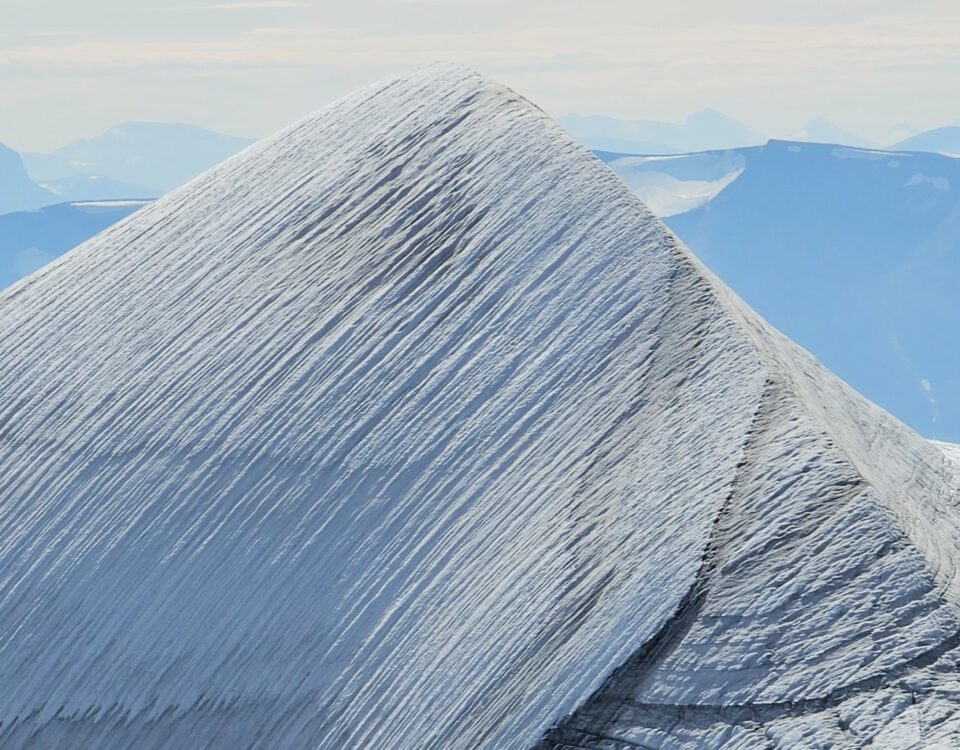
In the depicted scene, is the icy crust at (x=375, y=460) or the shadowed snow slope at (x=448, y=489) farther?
the icy crust at (x=375, y=460)

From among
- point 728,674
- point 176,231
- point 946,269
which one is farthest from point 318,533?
point 946,269

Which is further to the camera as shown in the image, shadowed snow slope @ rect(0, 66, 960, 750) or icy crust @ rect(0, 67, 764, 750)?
icy crust @ rect(0, 67, 764, 750)

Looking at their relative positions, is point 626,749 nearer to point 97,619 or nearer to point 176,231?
point 97,619

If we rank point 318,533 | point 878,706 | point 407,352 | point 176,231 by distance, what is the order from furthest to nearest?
point 176,231 < point 407,352 < point 318,533 < point 878,706

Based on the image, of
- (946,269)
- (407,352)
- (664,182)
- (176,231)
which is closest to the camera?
(407,352)
